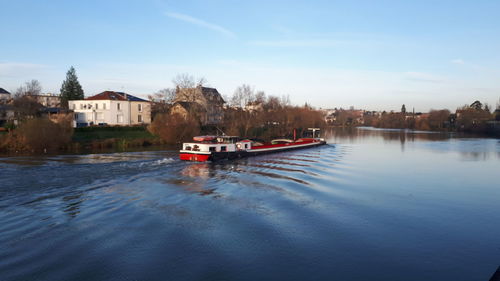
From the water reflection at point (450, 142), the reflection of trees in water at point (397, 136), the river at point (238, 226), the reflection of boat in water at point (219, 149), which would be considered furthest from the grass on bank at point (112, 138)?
the reflection of trees in water at point (397, 136)

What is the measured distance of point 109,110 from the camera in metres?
60.1

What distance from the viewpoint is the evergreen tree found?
78.1m

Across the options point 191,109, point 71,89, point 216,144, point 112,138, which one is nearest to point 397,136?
point 191,109

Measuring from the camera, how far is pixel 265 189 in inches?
709

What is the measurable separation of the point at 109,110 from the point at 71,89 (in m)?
25.8

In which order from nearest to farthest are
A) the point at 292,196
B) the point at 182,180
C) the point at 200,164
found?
the point at 292,196, the point at 182,180, the point at 200,164

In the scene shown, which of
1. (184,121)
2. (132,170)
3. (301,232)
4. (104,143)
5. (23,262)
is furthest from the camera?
(184,121)

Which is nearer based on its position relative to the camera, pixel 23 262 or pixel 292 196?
pixel 23 262

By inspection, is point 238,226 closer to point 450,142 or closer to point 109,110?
point 450,142

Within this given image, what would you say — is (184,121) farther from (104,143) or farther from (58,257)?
(58,257)

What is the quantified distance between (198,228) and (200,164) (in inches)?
575

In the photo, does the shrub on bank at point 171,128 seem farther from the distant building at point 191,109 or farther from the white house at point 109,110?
the white house at point 109,110

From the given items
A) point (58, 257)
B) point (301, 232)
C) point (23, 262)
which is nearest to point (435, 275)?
point (301, 232)

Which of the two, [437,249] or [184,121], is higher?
[184,121]
